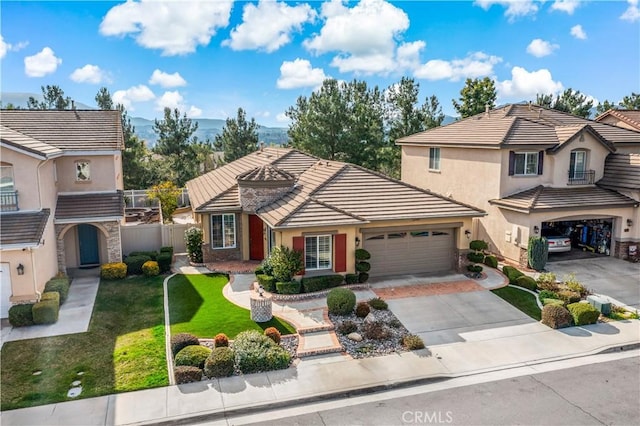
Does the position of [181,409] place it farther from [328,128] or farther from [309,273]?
[328,128]

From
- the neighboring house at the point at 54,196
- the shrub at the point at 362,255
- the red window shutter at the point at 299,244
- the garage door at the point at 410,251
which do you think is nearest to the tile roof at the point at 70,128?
the neighboring house at the point at 54,196

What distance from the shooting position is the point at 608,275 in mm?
21609

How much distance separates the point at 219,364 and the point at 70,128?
53.0 feet

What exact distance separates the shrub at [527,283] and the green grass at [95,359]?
554 inches

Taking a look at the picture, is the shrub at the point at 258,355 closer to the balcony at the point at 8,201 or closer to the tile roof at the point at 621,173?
the balcony at the point at 8,201

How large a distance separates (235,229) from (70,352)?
10389 millimetres

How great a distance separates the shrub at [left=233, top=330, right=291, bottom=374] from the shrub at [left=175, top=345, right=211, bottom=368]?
896 mm

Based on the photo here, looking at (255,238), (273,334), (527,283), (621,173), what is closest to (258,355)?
(273,334)

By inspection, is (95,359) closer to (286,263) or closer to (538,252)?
(286,263)

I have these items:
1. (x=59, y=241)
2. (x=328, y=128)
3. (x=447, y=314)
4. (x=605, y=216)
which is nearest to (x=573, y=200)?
(x=605, y=216)

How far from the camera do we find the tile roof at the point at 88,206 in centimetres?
2031

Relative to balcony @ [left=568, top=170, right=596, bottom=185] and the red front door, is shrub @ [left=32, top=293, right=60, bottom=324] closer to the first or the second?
the red front door

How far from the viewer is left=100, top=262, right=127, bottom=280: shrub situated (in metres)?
20.5

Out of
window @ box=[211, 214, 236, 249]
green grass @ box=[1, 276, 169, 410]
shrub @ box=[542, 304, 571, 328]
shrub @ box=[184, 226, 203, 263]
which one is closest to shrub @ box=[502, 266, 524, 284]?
shrub @ box=[542, 304, 571, 328]
